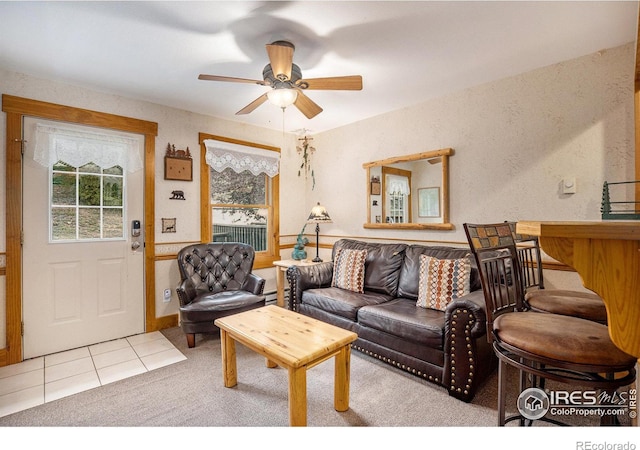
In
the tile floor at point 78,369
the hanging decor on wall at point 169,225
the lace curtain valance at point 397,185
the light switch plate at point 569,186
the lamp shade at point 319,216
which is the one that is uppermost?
the lace curtain valance at point 397,185

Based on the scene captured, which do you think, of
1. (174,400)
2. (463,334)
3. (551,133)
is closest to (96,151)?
(174,400)

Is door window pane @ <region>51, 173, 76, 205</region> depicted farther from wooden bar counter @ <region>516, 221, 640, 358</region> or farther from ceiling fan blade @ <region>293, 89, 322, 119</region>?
wooden bar counter @ <region>516, 221, 640, 358</region>

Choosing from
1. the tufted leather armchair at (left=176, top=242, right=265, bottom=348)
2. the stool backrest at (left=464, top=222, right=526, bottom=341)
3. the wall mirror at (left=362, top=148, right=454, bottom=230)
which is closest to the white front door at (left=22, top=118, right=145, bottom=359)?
the tufted leather armchair at (left=176, top=242, right=265, bottom=348)

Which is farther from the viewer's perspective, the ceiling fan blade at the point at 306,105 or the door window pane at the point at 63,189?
the door window pane at the point at 63,189

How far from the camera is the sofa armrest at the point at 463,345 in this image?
194 cm

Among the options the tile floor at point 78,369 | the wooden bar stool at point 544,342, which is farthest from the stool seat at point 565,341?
the tile floor at point 78,369

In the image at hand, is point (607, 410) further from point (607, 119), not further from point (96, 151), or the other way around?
point (96, 151)

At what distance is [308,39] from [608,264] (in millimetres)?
2087

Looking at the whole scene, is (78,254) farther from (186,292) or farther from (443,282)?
(443,282)

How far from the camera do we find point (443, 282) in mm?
2543

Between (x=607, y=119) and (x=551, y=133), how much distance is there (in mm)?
335

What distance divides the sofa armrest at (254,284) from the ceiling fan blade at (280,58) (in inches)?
80.8

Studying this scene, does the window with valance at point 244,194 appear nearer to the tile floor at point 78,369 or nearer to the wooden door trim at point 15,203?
the tile floor at point 78,369

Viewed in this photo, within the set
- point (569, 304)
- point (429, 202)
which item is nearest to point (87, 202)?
point (429, 202)
